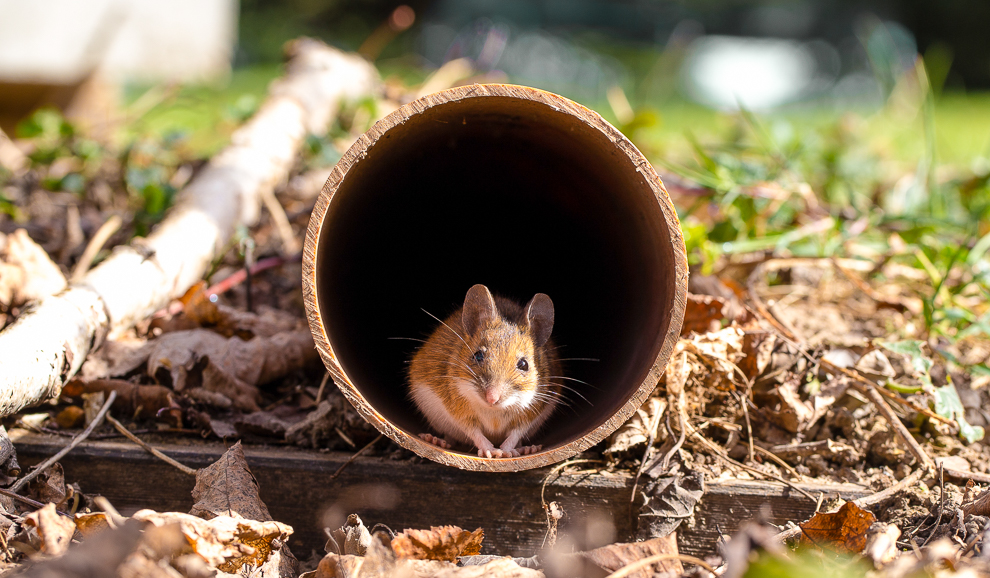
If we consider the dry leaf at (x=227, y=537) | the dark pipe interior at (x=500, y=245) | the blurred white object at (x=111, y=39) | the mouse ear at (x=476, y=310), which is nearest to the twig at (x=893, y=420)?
the dark pipe interior at (x=500, y=245)

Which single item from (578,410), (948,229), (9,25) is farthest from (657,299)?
(9,25)

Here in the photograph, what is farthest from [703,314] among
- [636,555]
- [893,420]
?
[636,555]

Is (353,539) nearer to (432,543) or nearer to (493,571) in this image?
(432,543)

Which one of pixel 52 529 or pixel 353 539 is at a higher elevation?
pixel 52 529

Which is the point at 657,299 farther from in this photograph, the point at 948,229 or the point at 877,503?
the point at 948,229

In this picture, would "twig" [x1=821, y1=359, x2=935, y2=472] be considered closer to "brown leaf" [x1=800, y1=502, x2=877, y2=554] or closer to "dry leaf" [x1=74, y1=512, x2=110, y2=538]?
"brown leaf" [x1=800, y1=502, x2=877, y2=554]

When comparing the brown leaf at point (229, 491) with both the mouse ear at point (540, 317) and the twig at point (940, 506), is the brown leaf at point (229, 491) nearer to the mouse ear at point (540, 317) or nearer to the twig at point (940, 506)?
the mouse ear at point (540, 317)
